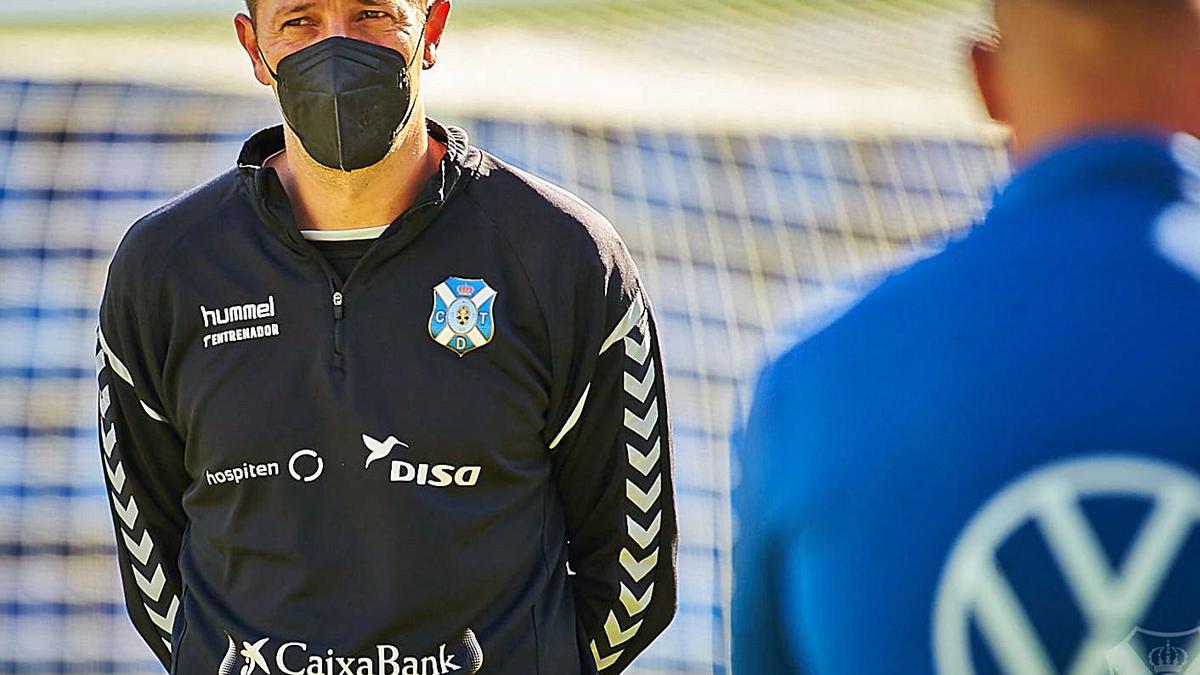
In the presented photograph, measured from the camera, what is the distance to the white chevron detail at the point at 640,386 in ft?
8.53

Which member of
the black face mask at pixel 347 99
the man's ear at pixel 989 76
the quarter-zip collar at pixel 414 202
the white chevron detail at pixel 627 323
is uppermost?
the man's ear at pixel 989 76

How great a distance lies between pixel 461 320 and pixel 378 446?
205 mm

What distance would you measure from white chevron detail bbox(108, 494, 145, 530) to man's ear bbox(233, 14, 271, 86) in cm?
65

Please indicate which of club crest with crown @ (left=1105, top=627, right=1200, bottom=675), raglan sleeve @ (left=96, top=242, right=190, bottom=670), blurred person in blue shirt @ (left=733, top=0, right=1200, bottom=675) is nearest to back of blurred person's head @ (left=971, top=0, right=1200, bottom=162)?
blurred person in blue shirt @ (left=733, top=0, right=1200, bottom=675)

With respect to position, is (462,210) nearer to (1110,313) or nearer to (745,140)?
(1110,313)

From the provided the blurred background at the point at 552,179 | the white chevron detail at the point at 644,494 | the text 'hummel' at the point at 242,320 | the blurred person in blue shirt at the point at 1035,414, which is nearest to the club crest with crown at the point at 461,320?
the text 'hummel' at the point at 242,320

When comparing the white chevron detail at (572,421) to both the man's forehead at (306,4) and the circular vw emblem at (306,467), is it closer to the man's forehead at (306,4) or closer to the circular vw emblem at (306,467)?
the circular vw emblem at (306,467)

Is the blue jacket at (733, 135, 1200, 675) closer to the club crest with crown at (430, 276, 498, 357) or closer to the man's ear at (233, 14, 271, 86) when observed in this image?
the club crest with crown at (430, 276, 498, 357)

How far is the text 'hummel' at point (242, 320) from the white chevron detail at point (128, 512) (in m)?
0.33

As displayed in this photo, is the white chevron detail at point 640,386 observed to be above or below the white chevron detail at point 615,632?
above

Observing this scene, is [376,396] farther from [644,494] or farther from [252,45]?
[252,45]

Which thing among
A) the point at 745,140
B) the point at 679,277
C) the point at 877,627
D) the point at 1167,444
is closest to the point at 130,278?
the point at 877,627

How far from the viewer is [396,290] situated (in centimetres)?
246

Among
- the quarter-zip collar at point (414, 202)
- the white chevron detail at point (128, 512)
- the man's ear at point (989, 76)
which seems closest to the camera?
the man's ear at point (989, 76)
